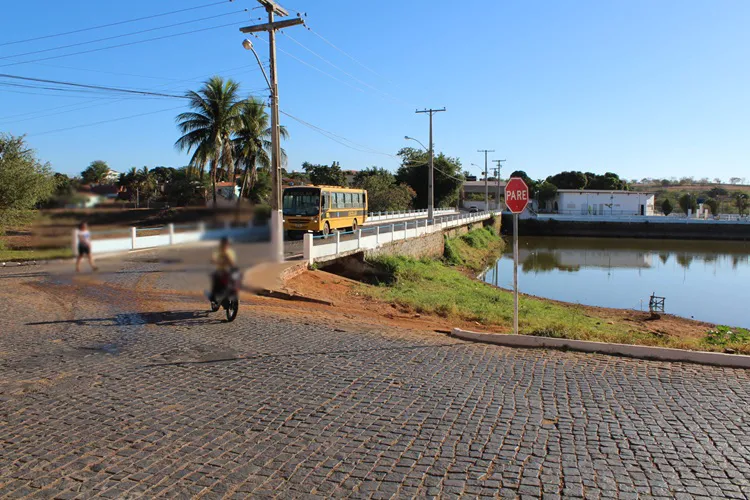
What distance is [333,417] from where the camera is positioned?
866cm

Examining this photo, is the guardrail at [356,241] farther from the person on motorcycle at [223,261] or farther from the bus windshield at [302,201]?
the person on motorcycle at [223,261]

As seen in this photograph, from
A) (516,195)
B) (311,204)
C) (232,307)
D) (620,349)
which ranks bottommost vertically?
(620,349)

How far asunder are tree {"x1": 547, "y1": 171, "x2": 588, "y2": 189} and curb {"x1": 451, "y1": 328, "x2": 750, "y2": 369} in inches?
5187

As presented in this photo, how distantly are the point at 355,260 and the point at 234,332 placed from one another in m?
12.4

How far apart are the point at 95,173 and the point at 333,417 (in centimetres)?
737

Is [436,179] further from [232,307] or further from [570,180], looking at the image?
[232,307]

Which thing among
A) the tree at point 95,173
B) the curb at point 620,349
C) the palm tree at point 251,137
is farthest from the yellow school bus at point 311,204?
the tree at point 95,173

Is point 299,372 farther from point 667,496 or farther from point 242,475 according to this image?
point 667,496

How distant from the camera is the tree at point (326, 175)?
236 ft

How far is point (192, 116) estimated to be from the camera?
392 cm

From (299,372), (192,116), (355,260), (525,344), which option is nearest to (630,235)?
(355,260)

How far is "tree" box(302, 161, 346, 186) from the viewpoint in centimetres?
7182

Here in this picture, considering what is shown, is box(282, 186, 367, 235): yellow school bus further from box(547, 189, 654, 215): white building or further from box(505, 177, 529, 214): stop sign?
box(547, 189, 654, 215): white building

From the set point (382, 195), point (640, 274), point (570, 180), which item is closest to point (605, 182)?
point (570, 180)
